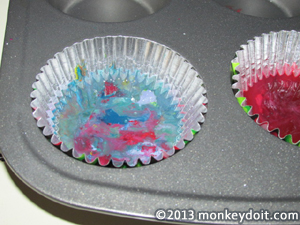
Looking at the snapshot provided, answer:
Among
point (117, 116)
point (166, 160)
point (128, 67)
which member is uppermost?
point (128, 67)

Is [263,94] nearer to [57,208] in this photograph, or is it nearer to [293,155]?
[293,155]

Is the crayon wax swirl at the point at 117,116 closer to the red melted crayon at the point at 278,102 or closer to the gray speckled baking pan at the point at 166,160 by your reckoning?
the gray speckled baking pan at the point at 166,160

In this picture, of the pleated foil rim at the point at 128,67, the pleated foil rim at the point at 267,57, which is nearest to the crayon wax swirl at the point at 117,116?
the pleated foil rim at the point at 128,67

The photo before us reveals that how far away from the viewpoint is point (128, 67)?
797 mm

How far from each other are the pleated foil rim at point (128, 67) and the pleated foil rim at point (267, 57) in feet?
0.38

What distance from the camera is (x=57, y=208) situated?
0.70 meters

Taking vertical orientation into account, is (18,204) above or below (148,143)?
below

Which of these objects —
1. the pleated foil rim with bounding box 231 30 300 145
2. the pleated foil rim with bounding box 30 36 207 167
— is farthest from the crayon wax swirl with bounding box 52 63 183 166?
the pleated foil rim with bounding box 231 30 300 145

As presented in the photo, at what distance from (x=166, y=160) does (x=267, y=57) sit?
1.47 ft

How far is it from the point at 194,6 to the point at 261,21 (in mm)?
172

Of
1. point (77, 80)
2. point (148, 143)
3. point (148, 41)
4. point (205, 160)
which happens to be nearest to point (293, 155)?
point (205, 160)

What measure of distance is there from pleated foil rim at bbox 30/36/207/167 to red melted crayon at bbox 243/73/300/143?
0.15 meters

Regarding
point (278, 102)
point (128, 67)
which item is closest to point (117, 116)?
point (128, 67)

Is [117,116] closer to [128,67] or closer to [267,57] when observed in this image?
[128,67]
